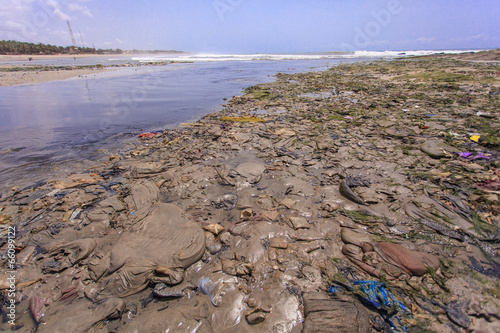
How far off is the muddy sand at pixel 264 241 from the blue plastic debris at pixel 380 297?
0.01m

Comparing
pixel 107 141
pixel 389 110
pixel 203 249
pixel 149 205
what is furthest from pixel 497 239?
pixel 107 141

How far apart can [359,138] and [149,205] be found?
5898 mm

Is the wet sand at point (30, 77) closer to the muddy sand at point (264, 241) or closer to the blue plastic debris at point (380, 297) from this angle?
the muddy sand at point (264, 241)

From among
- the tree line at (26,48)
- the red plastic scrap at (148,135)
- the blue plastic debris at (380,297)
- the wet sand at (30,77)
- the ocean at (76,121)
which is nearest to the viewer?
the blue plastic debris at (380,297)

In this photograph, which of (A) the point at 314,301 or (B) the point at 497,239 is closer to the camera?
(A) the point at 314,301

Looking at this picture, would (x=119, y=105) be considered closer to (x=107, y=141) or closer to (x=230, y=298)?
(x=107, y=141)

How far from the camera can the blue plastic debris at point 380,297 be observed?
1928 millimetres

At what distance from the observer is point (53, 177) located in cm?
444

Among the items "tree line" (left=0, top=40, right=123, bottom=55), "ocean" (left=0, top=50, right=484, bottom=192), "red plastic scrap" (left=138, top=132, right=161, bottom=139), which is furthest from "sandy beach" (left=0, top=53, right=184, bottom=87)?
"tree line" (left=0, top=40, right=123, bottom=55)

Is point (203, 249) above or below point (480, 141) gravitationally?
below

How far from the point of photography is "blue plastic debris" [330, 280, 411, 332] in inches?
75.9

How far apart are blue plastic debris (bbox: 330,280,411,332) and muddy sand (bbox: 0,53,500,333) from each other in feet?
0.04

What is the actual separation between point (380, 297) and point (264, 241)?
1374 mm

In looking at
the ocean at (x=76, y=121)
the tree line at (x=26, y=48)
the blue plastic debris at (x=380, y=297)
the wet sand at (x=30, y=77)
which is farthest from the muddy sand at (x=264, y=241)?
the tree line at (x=26, y=48)
